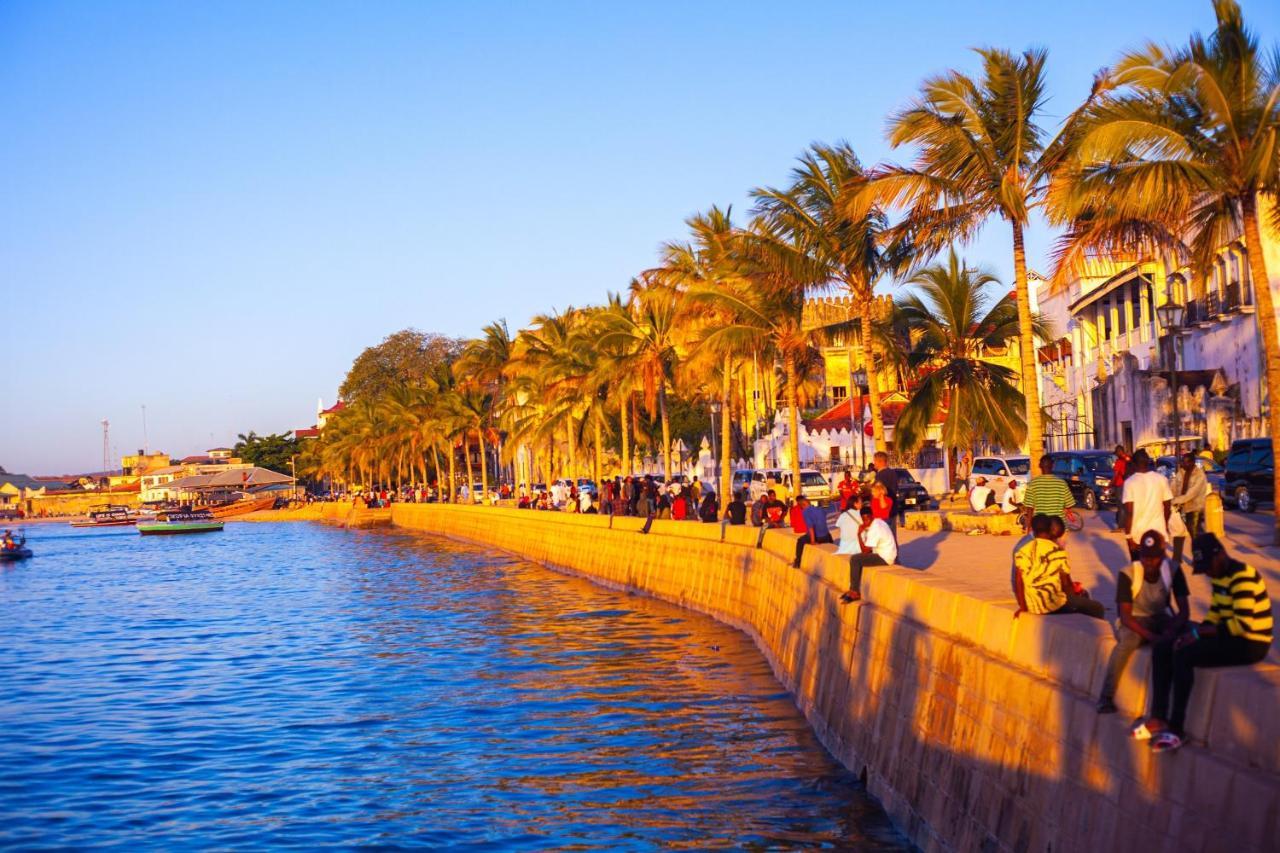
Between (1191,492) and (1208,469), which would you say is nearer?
(1191,492)

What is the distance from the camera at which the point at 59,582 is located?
2436 inches

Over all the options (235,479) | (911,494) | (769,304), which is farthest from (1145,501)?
(235,479)

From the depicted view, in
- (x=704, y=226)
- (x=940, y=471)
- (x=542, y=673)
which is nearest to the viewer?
(x=542, y=673)

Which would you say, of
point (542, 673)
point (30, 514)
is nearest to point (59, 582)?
point (542, 673)

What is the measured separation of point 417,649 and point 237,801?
1418 cm

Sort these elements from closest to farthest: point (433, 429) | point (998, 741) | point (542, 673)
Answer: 1. point (998, 741)
2. point (542, 673)
3. point (433, 429)

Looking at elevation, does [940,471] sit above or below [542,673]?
above

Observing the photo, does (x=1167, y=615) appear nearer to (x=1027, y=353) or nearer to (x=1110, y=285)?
(x=1027, y=353)

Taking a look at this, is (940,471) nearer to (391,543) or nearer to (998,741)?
(391,543)

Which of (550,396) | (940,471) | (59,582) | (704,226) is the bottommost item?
(59,582)

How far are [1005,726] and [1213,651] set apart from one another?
254cm

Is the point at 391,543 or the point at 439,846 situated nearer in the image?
the point at 439,846

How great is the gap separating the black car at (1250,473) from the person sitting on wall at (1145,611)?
20281mm

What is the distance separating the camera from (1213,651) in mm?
7504
